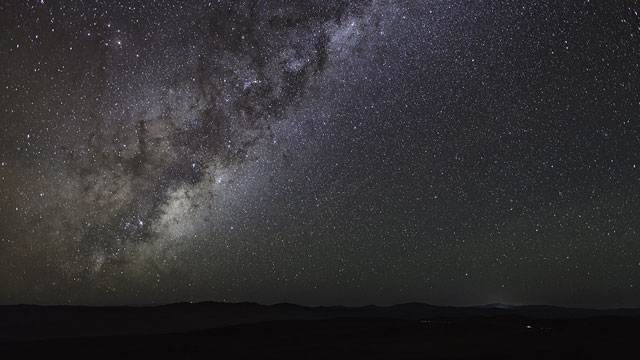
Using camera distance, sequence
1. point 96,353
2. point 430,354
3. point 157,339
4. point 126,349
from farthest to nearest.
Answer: point 157,339
point 126,349
point 96,353
point 430,354

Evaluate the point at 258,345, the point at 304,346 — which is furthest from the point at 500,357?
the point at 258,345

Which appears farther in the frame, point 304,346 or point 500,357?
point 304,346

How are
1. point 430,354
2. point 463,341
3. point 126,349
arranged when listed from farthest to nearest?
1. point 463,341
2. point 126,349
3. point 430,354

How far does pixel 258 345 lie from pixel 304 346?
1.48m

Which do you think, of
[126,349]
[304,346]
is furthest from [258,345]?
[126,349]

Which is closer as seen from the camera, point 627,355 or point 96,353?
point 627,355

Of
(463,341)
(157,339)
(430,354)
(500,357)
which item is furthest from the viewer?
(157,339)

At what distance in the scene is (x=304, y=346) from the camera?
14.6 meters

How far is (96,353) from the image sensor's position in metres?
13.1

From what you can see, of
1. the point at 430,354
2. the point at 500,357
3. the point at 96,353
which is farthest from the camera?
the point at 96,353

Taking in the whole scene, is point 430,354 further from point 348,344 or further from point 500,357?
point 348,344

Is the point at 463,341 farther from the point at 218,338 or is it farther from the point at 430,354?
the point at 218,338

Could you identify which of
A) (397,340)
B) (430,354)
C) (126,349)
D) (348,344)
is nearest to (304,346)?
(348,344)

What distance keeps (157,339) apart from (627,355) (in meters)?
14.3
